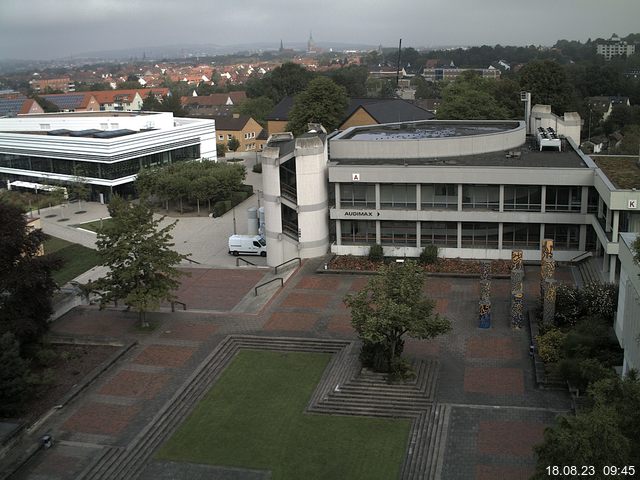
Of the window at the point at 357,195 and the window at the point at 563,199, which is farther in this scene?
the window at the point at 357,195

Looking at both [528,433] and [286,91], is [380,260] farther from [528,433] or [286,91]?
[286,91]

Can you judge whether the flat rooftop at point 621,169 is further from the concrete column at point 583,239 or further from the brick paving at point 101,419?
the brick paving at point 101,419

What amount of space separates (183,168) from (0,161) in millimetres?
26929

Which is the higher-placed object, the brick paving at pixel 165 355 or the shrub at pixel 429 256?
the shrub at pixel 429 256

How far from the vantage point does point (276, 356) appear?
91.8ft

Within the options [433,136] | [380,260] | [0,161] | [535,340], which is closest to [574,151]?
[433,136]

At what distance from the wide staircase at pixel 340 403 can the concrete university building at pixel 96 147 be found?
41.2 m

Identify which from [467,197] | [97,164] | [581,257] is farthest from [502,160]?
[97,164]

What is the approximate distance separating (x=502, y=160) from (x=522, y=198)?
4.03 m

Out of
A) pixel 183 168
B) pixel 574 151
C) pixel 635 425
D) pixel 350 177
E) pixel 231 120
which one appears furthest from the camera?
pixel 231 120

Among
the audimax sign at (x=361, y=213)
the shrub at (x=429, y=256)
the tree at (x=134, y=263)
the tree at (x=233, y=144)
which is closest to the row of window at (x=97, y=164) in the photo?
the tree at (x=233, y=144)

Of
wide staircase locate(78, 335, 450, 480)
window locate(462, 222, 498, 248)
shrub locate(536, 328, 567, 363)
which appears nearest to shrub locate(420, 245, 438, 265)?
window locate(462, 222, 498, 248)

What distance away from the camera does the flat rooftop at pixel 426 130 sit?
4531cm

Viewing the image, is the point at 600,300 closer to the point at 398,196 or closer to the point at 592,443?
the point at 398,196
